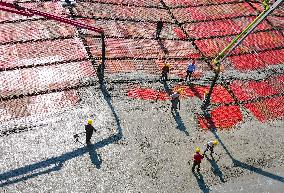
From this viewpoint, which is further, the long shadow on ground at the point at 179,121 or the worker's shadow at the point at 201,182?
the long shadow on ground at the point at 179,121

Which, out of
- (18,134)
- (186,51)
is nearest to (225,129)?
(186,51)

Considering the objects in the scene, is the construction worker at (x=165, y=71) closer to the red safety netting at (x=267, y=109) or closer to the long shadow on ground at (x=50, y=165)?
the red safety netting at (x=267, y=109)

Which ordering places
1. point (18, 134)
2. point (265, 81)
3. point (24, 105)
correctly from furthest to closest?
point (265, 81) < point (24, 105) < point (18, 134)

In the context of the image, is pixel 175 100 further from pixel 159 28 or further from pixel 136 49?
pixel 159 28

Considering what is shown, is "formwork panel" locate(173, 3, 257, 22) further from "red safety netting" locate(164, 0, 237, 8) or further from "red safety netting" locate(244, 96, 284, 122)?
"red safety netting" locate(244, 96, 284, 122)

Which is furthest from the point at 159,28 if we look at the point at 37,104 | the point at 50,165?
the point at 50,165

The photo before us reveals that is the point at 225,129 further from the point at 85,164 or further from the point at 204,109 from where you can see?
the point at 85,164

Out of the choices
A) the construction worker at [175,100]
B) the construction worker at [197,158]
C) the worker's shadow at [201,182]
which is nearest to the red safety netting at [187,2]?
the construction worker at [175,100]

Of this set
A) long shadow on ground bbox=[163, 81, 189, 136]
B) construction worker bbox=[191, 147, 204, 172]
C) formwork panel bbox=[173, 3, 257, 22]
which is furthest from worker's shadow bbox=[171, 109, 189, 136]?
formwork panel bbox=[173, 3, 257, 22]
